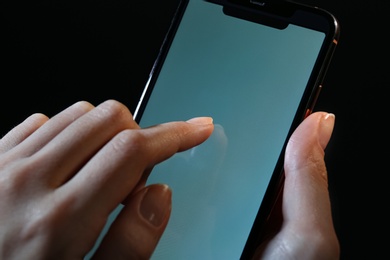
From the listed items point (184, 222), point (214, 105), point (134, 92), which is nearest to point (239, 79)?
point (214, 105)

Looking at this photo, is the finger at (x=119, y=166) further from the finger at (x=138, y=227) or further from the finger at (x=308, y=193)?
the finger at (x=308, y=193)

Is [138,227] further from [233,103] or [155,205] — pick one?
[233,103]

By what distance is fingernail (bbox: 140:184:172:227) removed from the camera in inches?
15.8

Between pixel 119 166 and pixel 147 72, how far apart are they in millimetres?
594

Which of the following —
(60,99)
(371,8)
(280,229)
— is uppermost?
(371,8)

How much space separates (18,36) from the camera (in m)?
1.02

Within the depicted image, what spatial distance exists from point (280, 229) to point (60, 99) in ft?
2.07

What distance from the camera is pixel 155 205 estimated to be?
0.40 m

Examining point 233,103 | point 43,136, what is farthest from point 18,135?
point 233,103

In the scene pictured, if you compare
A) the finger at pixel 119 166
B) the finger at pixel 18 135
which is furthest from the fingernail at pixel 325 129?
the finger at pixel 18 135

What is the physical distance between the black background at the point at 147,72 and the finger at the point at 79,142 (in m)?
0.47

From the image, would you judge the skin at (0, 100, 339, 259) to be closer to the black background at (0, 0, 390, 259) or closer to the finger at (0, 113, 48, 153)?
the finger at (0, 113, 48, 153)

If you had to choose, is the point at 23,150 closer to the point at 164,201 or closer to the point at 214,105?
the point at 164,201

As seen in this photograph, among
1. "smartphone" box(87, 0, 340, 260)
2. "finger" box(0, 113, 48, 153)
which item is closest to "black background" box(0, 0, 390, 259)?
"smartphone" box(87, 0, 340, 260)
